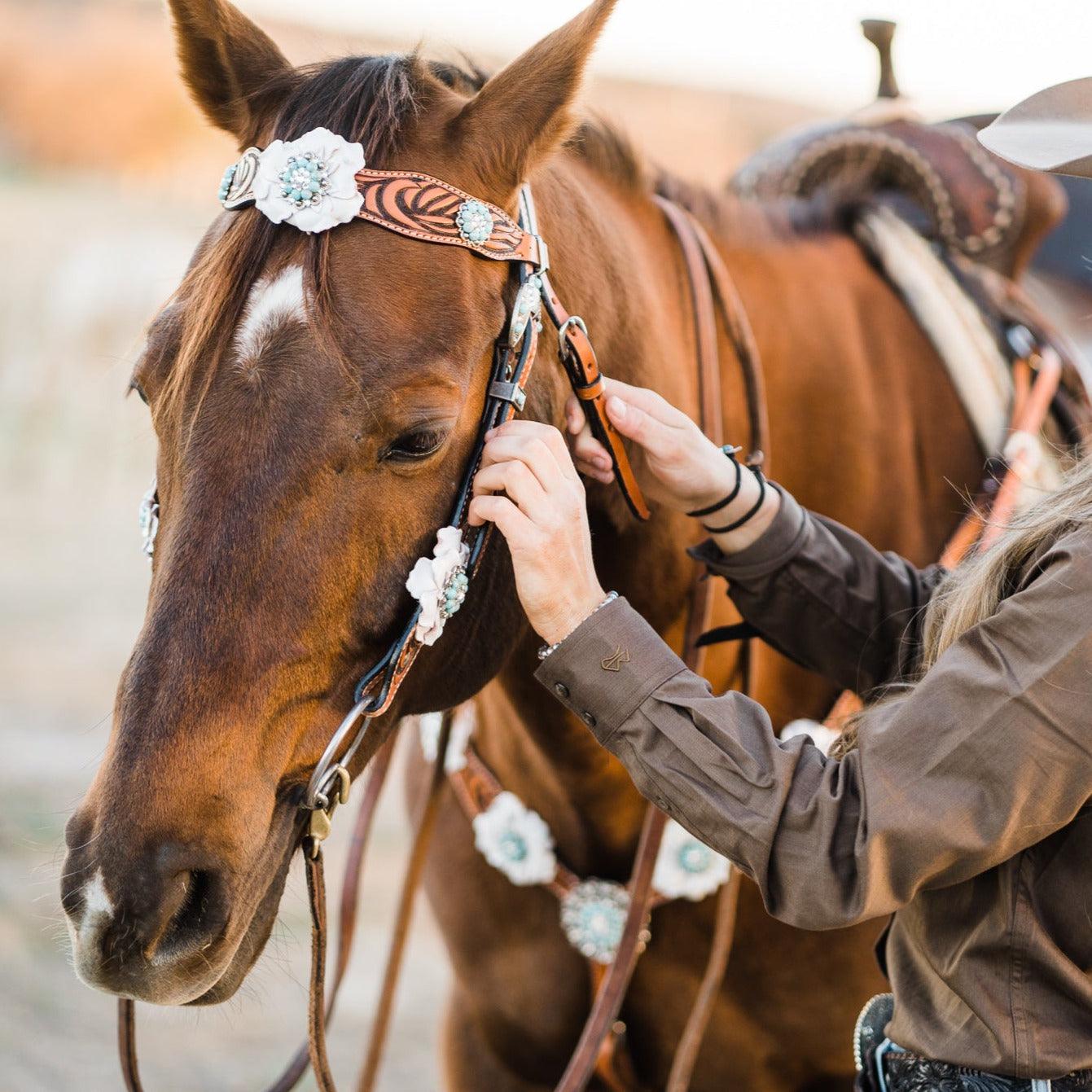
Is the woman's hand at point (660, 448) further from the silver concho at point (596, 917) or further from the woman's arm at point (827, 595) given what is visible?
the silver concho at point (596, 917)

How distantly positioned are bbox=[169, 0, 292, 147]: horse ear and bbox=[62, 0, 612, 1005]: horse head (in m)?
0.10

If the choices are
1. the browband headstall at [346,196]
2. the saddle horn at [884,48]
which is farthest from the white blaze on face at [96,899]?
the saddle horn at [884,48]

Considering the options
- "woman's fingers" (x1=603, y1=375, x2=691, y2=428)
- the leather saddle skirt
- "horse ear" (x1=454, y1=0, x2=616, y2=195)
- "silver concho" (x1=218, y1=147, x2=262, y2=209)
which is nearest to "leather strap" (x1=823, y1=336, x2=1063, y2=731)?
the leather saddle skirt

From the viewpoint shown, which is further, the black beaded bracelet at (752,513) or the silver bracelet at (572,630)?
the black beaded bracelet at (752,513)

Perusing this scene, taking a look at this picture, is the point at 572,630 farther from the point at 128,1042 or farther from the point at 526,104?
the point at 128,1042

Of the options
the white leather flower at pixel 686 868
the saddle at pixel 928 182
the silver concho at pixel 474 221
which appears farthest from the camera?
the saddle at pixel 928 182

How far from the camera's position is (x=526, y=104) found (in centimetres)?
127

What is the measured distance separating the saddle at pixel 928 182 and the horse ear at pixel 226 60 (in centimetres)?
125

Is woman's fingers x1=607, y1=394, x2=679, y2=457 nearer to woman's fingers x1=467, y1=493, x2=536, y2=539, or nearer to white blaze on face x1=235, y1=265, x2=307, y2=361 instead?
woman's fingers x1=467, y1=493, x2=536, y2=539

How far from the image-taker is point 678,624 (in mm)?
1674

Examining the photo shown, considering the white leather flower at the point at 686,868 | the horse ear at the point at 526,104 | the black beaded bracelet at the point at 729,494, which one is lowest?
the white leather flower at the point at 686,868

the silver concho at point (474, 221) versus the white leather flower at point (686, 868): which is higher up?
the silver concho at point (474, 221)

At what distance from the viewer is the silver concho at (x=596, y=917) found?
176 centimetres

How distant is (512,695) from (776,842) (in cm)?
65
